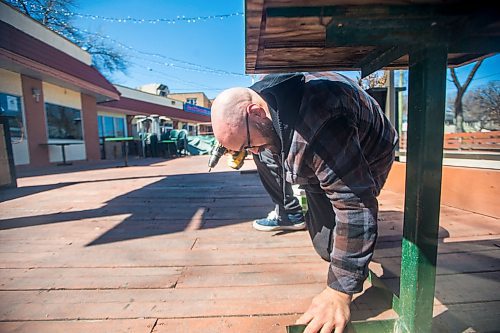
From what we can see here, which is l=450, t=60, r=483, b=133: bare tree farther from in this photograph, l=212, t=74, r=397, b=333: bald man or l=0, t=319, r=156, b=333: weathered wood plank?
l=0, t=319, r=156, b=333: weathered wood plank

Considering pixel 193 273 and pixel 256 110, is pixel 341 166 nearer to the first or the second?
pixel 256 110

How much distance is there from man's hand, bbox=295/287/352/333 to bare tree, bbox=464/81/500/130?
205cm

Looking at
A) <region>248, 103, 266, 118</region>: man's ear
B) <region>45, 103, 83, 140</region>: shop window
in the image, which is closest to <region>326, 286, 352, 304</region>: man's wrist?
<region>248, 103, 266, 118</region>: man's ear

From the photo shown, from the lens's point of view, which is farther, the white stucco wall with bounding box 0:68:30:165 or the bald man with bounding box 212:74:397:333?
the white stucco wall with bounding box 0:68:30:165

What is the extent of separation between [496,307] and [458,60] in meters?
Answer: 0.95

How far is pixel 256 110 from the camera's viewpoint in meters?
0.99

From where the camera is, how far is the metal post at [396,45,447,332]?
0.70 metres

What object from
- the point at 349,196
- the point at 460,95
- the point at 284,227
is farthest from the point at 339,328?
the point at 460,95

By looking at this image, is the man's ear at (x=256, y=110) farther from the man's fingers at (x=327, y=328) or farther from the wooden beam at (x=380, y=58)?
the man's fingers at (x=327, y=328)

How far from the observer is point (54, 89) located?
8.73 metres

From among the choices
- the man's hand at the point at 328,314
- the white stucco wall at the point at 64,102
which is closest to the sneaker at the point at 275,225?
the man's hand at the point at 328,314

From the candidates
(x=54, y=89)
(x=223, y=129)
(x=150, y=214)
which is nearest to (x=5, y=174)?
(x=150, y=214)

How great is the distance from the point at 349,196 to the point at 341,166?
95 millimetres

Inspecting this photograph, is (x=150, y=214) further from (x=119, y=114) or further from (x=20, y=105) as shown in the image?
(x=119, y=114)
